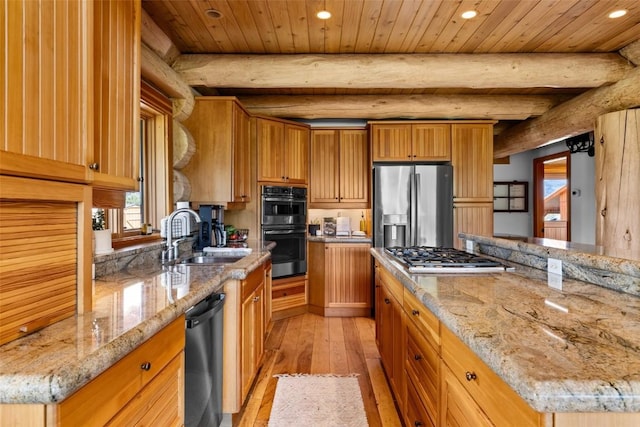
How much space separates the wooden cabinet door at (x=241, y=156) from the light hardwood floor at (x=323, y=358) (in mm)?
1489

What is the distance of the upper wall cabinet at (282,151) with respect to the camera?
14.0ft

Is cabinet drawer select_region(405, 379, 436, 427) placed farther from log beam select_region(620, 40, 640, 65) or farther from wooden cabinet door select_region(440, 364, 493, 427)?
log beam select_region(620, 40, 640, 65)

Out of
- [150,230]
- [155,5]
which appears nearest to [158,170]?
[150,230]

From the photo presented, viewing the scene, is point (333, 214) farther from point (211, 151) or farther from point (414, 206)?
point (211, 151)

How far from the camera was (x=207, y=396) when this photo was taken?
1854mm

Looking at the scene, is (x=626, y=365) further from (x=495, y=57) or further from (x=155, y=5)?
(x=495, y=57)

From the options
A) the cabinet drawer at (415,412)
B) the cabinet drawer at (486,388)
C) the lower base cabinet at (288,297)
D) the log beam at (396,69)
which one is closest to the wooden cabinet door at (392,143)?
the log beam at (396,69)

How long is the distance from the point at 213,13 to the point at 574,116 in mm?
3746

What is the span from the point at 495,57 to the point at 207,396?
351 centimetres

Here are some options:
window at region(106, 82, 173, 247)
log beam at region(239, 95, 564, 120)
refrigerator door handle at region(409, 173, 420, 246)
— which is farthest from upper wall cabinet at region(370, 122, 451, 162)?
window at region(106, 82, 173, 247)

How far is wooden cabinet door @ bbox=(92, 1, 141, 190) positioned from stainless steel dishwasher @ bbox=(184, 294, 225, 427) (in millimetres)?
676

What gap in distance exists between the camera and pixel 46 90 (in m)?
1.03

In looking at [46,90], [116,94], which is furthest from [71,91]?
[116,94]

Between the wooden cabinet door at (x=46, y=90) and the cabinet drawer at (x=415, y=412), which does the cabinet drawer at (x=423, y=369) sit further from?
the wooden cabinet door at (x=46, y=90)
